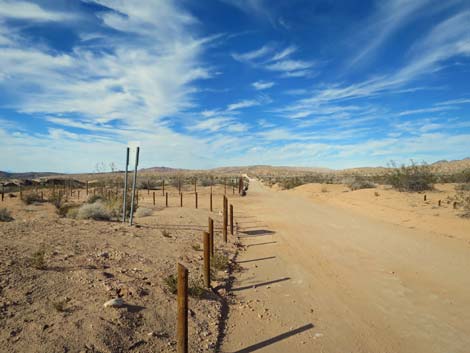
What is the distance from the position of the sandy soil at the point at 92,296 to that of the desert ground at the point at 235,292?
22 millimetres

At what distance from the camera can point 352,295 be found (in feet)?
20.8

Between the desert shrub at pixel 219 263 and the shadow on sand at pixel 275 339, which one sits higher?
the desert shrub at pixel 219 263

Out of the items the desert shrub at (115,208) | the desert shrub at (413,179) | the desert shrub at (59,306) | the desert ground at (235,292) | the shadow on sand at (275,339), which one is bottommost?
the shadow on sand at (275,339)

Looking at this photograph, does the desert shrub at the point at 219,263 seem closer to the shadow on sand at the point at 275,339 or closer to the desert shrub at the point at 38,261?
the shadow on sand at the point at 275,339

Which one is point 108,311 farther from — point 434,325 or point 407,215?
point 407,215

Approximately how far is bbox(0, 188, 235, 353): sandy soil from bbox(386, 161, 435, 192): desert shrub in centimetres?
2257

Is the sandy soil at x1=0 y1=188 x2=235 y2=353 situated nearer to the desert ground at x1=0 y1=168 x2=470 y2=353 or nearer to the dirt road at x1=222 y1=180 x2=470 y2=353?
the desert ground at x1=0 y1=168 x2=470 y2=353

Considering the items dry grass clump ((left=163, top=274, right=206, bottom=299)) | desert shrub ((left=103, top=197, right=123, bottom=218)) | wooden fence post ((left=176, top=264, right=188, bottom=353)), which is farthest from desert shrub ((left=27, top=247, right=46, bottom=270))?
desert shrub ((left=103, top=197, right=123, bottom=218))

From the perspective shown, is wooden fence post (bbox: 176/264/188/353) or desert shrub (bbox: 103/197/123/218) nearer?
wooden fence post (bbox: 176/264/188/353)

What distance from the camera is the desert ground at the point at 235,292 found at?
14.6 feet

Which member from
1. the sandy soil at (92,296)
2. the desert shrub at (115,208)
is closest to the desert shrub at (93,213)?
the desert shrub at (115,208)

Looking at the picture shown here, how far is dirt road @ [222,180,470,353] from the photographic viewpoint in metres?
4.68

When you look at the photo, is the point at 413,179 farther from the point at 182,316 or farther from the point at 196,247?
the point at 182,316

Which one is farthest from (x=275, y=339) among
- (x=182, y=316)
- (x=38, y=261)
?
(x=38, y=261)
